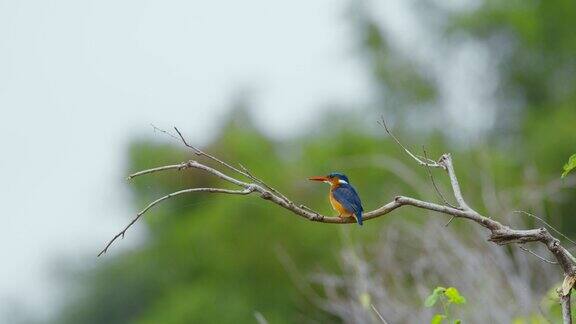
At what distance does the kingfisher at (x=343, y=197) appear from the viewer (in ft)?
16.8

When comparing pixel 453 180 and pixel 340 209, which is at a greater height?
pixel 453 180

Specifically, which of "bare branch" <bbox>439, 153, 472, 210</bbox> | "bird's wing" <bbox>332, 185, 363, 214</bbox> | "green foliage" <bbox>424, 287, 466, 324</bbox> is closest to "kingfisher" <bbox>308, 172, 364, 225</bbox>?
"bird's wing" <bbox>332, 185, 363, 214</bbox>

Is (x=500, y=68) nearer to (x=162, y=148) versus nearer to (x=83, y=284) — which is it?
(x=162, y=148)

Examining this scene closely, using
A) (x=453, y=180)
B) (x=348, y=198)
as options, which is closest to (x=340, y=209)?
(x=348, y=198)

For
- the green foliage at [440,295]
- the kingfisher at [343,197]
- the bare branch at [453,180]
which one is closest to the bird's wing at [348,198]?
the kingfisher at [343,197]

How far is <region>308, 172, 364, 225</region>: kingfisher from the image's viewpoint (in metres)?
5.13

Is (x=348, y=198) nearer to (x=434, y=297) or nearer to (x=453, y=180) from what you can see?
(x=434, y=297)

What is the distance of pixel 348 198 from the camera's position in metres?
5.28

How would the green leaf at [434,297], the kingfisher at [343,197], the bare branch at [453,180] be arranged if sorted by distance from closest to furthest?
1. the bare branch at [453,180]
2. the green leaf at [434,297]
3. the kingfisher at [343,197]

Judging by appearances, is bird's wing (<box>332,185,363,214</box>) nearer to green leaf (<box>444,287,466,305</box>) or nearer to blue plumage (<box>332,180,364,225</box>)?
blue plumage (<box>332,180,364,225</box>)

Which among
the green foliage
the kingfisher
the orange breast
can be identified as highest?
the green foliage

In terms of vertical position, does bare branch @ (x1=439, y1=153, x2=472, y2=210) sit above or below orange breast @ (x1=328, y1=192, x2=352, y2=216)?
above

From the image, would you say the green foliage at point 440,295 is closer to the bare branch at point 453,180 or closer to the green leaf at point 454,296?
the green leaf at point 454,296

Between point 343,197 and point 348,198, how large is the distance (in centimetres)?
4
